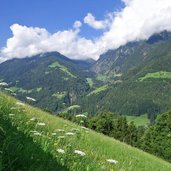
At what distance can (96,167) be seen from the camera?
27.2 ft

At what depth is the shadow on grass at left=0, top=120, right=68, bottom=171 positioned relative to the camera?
6.15m

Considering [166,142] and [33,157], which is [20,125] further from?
[166,142]

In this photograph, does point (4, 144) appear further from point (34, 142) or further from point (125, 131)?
point (125, 131)

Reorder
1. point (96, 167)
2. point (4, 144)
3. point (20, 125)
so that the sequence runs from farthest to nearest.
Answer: point (20, 125), point (96, 167), point (4, 144)

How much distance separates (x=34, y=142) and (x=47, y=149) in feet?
0.95

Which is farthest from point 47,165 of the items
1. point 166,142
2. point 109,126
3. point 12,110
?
point 109,126

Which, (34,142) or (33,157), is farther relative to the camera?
(34,142)

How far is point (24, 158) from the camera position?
21.5 ft

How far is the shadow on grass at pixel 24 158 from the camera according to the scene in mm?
6150

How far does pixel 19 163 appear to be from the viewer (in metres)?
6.38

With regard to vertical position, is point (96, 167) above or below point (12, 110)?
below

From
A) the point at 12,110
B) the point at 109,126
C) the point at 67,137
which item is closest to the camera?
the point at 67,137

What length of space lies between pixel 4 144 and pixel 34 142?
173 cm

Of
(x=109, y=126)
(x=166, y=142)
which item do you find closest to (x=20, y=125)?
(x=166, y=142)
